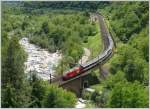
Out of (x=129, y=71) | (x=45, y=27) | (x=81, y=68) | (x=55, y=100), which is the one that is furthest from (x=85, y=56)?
(x=55, y=100)

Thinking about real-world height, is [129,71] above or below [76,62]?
below

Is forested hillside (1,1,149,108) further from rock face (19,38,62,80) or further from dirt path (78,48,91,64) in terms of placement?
rock face (19,38,62,80)

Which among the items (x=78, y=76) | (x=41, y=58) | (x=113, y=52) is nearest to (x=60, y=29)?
(x=41, y=58)

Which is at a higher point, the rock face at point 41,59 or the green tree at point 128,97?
the rock face at point 41,59

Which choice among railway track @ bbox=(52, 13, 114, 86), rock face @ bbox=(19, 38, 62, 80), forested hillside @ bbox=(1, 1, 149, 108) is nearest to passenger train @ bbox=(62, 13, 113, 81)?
railway track @ bbox=(52, 13, 114, 86)

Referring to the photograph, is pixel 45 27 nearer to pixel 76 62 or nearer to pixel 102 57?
pixel 76 62

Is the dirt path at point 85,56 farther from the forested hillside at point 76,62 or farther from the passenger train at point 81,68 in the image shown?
the passenger train at point 81,68

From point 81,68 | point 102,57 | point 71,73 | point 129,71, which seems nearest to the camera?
point 129,71

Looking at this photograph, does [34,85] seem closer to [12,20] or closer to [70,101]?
[70,101]

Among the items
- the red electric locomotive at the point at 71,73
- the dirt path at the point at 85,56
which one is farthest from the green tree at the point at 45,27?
the red electric locomotive at the point at 71,73
